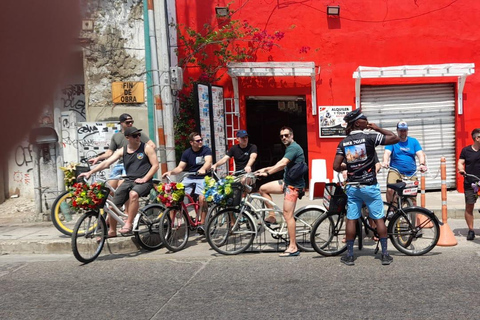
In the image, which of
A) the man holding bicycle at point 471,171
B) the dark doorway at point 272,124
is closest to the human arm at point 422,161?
the man holding bicycle at point 471,171

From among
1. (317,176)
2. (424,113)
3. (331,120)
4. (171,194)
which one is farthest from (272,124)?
(171,194)

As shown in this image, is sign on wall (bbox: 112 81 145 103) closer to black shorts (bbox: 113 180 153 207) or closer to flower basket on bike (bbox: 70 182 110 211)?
black shorts (bbox: 113 180 153 207)

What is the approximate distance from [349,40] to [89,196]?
7328mm

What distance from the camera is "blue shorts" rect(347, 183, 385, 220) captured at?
596 cm

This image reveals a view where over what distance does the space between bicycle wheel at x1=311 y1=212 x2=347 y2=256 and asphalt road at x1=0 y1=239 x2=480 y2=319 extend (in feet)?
0.54

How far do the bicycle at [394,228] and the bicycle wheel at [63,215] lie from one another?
392 cm

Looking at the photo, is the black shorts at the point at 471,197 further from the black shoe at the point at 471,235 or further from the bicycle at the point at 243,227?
the bicycle at the point at 243,227

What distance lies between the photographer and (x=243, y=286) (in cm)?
513

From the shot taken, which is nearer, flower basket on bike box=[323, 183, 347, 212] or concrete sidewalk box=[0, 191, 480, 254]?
flower basket on bike box=[323, 183, 347, 212]

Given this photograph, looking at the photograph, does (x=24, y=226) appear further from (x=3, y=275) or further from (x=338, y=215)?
(x=338, y=215)

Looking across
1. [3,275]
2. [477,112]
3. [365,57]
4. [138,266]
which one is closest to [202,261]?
[138,266]

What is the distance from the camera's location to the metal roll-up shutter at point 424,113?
10906 millimetres

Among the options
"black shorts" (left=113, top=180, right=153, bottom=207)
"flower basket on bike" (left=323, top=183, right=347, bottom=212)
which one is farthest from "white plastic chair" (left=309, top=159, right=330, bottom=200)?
"black shorts" (left=113, top=180, right=153, bottom=207)

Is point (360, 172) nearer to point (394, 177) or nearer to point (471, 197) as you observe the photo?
point (394, 177)
